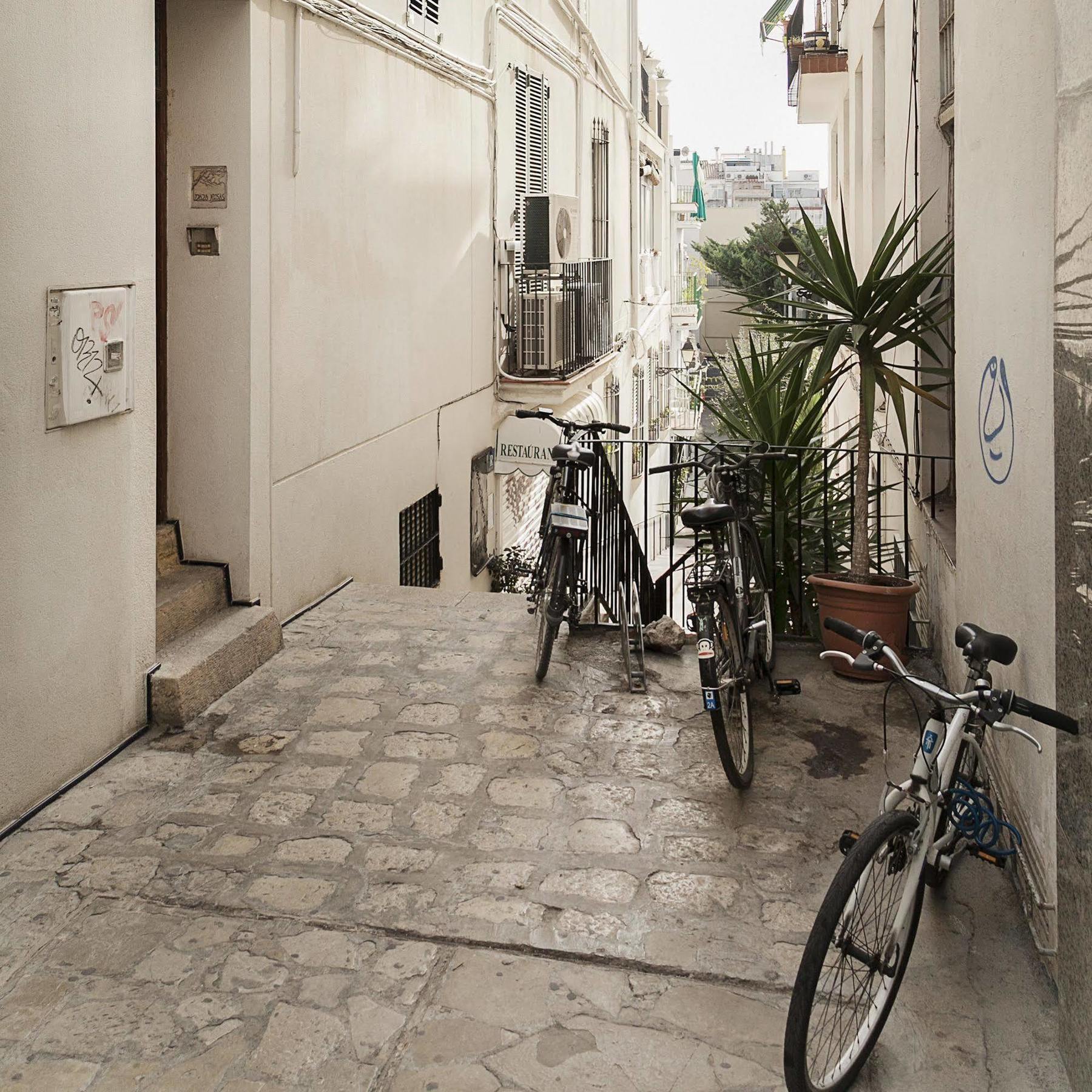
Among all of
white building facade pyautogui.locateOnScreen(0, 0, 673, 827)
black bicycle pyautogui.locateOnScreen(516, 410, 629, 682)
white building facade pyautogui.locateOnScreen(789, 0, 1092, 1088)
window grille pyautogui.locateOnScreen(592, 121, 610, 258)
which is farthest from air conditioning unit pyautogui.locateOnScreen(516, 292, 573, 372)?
black bicycle pyautogui.locateOnScreen(516, 410, 629, 682)

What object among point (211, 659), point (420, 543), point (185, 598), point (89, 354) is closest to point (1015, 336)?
point (89, 354)

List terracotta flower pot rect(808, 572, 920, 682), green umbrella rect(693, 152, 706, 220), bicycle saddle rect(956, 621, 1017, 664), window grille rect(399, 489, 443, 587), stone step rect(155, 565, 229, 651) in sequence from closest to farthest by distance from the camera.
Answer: bicycle saddle rect(956, 621, 1017, 664), stone step rect(155, 565, 229, 651), terracotta flower pot rect(808, 572, 920, 682), window grille rect(399, 489, 443, 587), green umbrella rect(693, 152, 706, 220)

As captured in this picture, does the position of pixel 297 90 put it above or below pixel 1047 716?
above

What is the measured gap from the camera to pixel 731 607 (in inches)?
203

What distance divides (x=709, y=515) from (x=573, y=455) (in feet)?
4.29

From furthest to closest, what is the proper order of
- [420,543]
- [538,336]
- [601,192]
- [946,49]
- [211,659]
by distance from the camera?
[601,192], [538,336], [420,543], [946,49], [211,659]

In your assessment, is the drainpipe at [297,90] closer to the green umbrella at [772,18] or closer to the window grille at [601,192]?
the window grille at [601,192]

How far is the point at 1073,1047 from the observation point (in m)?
3.03

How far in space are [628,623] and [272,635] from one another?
184 cm

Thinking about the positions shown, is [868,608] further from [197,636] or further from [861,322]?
[197,636]

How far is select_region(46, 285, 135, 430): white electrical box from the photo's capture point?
4574 mm

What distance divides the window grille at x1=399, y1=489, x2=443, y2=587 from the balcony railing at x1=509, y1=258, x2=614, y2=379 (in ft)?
8.82

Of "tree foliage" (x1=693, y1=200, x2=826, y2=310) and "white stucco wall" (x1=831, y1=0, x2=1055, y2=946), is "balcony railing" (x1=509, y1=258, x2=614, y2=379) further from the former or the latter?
"tree foliage" (x1=693, y1=200, x2=826, y2=310)

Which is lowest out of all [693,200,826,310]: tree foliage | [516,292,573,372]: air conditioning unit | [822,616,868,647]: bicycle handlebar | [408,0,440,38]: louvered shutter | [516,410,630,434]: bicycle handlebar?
[822,616,868,647]: bicycle handlebar
